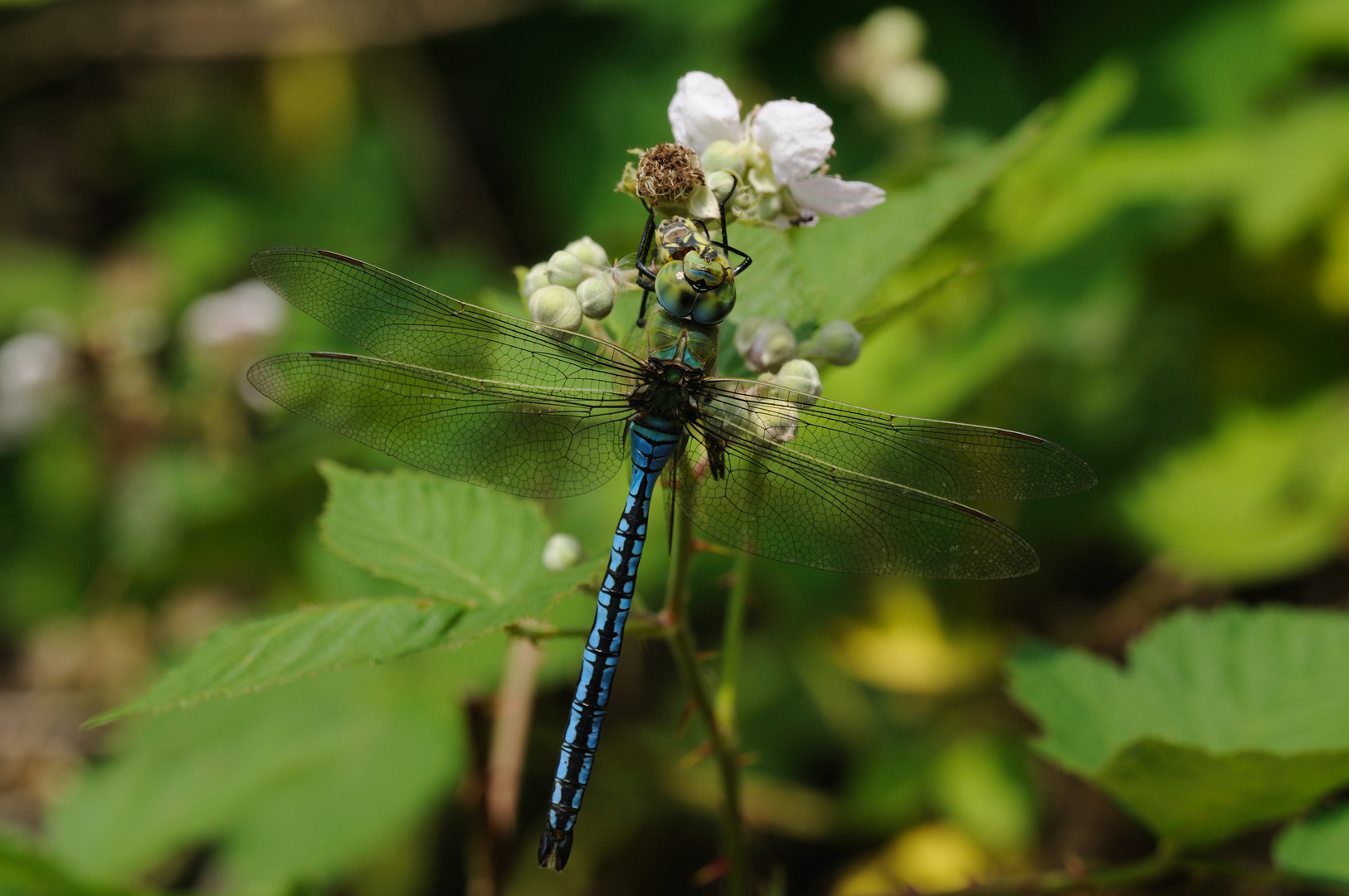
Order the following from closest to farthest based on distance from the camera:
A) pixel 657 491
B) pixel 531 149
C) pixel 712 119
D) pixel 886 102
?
pixel 712 119, pixel 657 491, pixel 886 102, pixel 531 149

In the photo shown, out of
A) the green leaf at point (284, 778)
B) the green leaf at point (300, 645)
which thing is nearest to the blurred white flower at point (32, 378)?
the green leaf at point (284, 778)

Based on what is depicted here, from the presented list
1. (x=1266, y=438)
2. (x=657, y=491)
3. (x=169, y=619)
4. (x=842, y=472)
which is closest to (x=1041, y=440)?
(x=842, y=472)

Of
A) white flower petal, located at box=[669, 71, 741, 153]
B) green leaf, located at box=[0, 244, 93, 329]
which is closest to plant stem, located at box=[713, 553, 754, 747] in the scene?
white flower petal, located at box=[669, 71, 741, 153]

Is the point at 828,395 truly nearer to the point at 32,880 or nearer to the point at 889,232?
the point at 889,232

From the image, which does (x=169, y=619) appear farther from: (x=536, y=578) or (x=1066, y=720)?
(x=1066, y=720)

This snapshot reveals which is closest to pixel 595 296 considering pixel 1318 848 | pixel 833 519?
pixel 833 519

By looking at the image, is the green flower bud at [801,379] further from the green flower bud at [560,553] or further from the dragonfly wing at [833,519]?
the green flower bud at [560,553]
